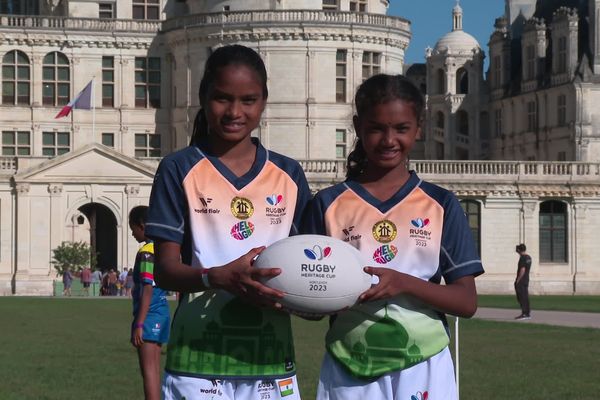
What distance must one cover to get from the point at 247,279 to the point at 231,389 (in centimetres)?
58

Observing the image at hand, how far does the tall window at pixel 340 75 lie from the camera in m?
69.2

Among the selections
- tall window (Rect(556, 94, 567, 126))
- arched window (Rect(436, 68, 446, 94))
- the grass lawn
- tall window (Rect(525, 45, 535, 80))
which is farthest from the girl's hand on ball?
arched window (Rect(436, 68, 446, 94))

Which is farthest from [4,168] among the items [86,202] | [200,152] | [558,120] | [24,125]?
[200,152]

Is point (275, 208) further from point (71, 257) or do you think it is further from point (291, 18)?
point (291, 18)

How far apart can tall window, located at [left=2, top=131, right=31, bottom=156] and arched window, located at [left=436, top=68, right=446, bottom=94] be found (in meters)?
28.1

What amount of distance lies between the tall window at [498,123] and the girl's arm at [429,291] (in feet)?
257

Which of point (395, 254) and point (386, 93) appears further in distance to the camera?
point (386, 93)

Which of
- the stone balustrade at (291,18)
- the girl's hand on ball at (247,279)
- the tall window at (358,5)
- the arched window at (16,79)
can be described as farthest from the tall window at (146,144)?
the girl's hand on ball at (247,279)

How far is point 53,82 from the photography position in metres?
71.4

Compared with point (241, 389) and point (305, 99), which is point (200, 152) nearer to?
point (241, 389)

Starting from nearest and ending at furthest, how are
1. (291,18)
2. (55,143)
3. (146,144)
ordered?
(291,18)
(55,143)
(146,144)

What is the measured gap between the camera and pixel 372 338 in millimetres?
6410

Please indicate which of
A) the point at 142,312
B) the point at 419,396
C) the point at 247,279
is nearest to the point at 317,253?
the point at 247,279

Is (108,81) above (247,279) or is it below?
above
